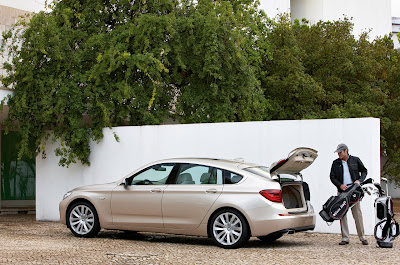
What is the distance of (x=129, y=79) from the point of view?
54.7 ft

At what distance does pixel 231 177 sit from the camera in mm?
10805

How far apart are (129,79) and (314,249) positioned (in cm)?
811

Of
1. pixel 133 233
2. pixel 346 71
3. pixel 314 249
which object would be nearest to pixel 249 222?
pixel 314 249

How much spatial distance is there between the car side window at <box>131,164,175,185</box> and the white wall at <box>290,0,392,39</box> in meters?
28.7

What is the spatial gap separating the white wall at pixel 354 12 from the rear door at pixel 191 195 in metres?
28.9

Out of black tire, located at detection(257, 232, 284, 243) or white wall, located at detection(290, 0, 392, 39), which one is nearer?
black tire, located at detection(257, 232, 284, 243)

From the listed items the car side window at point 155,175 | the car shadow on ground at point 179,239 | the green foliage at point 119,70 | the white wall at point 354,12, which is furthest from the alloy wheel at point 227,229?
the white wall at point 354,12

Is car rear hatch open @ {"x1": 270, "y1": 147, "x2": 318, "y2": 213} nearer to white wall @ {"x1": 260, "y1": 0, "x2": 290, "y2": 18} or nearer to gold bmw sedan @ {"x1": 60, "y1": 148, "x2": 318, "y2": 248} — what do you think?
gold bmw sedan @ {"x1": 60, "y1": 148, "x2": 318, "y2": 248}

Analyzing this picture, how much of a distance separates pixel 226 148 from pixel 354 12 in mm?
28694

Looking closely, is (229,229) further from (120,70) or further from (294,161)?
(120,70)

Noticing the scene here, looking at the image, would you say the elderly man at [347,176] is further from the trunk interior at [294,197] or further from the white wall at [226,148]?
the white wall at [226,148]

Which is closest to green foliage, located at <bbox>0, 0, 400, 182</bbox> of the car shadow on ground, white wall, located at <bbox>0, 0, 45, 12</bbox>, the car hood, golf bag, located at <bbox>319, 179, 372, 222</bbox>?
the car shadow on ground

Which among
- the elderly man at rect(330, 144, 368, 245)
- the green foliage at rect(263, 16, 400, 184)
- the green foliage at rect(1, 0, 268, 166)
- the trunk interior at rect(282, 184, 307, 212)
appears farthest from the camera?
the green foliage at rect(263, 16, 400, 184)

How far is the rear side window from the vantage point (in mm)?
10719
